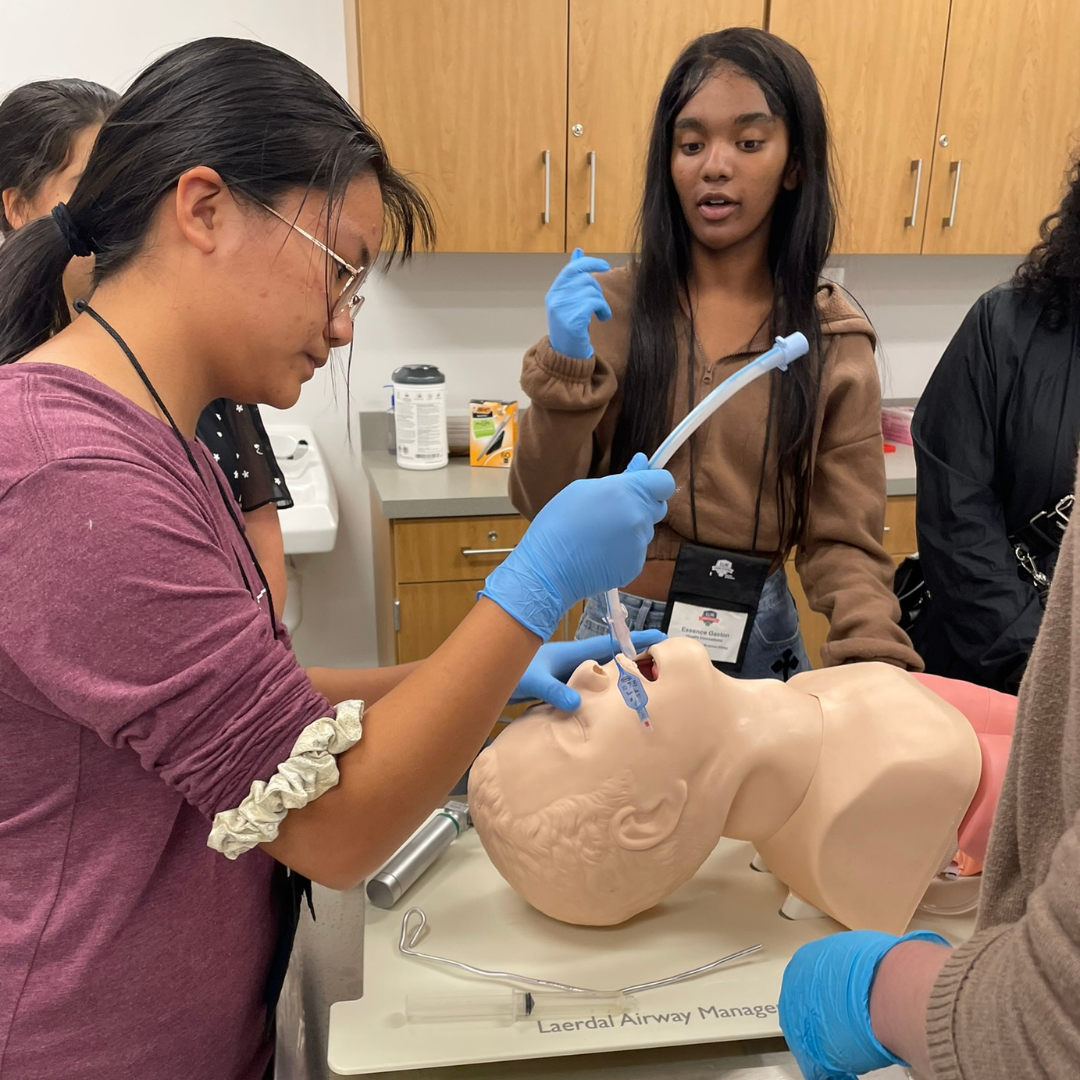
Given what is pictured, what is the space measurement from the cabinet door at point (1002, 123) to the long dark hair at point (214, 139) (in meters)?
2.46

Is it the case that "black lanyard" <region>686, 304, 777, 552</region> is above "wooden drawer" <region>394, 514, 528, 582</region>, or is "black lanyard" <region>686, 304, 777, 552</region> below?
above

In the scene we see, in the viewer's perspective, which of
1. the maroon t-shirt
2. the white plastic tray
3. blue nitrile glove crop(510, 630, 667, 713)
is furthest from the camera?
blue nitrile glove crop(510, 630, 667, 713)

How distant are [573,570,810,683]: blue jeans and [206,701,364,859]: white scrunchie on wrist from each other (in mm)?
884

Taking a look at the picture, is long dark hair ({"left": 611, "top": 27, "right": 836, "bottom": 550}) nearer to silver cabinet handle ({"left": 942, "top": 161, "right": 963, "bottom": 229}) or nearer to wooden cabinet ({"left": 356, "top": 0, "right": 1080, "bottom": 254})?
wooden cabinet ({"left": 356, "top": 0, "right": 1080, "bottom": 254})

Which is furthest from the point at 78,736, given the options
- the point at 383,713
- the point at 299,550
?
the point at 299,550

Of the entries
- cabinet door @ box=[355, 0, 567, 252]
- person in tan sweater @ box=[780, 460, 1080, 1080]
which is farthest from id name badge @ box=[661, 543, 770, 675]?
cabinet door @ box=[355, 0, 567, 252]

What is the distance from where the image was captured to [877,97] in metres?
2.60

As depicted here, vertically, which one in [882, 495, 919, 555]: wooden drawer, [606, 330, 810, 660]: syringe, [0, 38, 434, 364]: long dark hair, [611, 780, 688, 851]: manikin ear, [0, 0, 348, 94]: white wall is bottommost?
[882, 495, 919, 555]: wooden drawer

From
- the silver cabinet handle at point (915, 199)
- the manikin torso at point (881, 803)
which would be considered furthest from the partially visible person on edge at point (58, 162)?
the silver cabinet handle at point (915, 199)

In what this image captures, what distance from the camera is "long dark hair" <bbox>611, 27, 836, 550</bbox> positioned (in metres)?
1.43

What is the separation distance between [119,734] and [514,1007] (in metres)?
0.56

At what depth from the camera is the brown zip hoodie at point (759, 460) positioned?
57.6 inches

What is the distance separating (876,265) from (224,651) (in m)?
3.00

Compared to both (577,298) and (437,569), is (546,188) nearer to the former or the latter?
(437,569)
